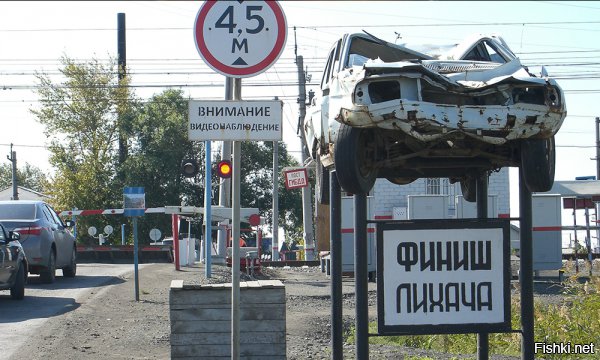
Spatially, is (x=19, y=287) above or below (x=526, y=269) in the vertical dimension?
below

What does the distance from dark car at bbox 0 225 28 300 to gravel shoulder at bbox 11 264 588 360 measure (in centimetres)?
104

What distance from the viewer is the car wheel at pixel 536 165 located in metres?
7.07

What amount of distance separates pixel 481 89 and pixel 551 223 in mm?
16895

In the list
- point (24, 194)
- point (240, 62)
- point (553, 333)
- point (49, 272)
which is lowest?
point (553, 333)

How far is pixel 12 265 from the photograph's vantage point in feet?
46.3

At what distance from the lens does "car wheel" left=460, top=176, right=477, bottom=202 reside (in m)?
8.26

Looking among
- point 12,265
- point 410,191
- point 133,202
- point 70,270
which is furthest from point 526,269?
point 410,191

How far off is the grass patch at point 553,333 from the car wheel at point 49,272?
24.3 feet

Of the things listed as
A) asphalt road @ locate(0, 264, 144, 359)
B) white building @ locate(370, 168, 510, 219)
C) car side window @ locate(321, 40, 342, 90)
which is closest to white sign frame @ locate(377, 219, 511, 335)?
car side window @ locate(321, 40, 342, 90)

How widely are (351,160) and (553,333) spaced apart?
5063 millimetres

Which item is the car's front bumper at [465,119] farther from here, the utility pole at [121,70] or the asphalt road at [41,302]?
the utility pole at [121,70]

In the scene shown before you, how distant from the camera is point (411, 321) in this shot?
22.9 ft

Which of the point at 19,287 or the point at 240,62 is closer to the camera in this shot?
the point at 240,62

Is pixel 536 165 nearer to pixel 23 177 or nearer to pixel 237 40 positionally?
pixel 237 40
